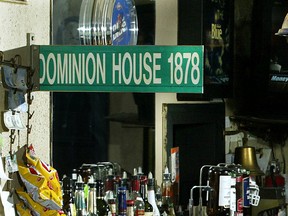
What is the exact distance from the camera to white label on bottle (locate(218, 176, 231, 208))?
17.4ft

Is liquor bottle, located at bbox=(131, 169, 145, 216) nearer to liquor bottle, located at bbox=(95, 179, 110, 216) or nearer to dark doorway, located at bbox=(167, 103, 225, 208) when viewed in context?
liquor bottle, located at bbox=(95, 179, 110, 216)

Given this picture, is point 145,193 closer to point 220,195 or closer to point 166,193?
point 166,193

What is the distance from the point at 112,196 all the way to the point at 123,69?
4.05 feet

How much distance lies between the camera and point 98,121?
463cm

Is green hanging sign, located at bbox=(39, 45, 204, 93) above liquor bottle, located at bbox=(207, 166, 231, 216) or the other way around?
above

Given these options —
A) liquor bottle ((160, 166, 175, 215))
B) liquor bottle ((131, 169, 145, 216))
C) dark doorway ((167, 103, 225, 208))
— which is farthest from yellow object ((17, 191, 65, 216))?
dark doorway ((167, 103, 225, 208))

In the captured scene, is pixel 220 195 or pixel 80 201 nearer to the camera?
pixel 80 201

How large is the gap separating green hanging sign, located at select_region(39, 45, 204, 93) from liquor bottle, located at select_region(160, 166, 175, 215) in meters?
1.96

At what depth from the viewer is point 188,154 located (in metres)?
6.23

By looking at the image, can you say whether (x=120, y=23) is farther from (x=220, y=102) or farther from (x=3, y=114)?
(x=220, y=102)

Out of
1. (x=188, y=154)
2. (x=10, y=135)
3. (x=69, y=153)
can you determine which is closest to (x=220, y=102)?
(x=188, y=154)

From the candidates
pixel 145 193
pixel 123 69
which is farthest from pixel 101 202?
pixel 123 69

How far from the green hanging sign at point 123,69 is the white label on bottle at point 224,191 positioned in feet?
8.22

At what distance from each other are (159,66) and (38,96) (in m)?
1.13
